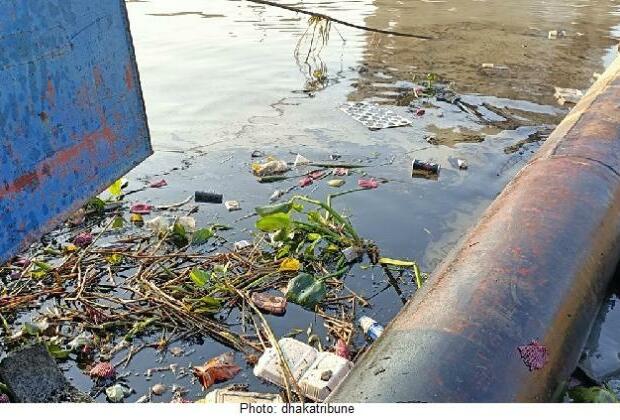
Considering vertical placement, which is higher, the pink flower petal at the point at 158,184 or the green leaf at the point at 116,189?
the green leaf at the point at 116,189

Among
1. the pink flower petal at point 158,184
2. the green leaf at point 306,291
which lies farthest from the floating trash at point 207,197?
the green leaf at point 306,291

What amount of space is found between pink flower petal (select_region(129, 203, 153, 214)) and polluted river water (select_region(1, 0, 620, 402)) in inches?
6.6

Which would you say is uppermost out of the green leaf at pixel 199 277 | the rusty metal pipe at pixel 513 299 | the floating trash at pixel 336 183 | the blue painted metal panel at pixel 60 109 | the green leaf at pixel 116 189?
the blue painted metal panel at pixel 60 109

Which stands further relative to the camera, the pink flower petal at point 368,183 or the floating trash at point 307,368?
the pink flower petal at point 368,183

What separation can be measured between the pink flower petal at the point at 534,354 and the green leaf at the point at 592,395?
0.57 meters

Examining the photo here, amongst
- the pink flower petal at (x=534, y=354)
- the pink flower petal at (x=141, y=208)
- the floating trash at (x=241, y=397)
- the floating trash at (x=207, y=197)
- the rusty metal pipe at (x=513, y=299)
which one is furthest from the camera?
the floating trash at (x=207, y=197)

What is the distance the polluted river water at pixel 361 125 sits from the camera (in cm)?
329

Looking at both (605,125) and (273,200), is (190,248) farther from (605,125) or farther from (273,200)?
(605,125)

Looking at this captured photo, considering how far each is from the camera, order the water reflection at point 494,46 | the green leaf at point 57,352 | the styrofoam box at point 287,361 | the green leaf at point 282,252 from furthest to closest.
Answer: the water reflection at point 494,46 → the green leaf at point 282,252 → the green leaf at point 57,352 → the styrofoam box at point 287,361

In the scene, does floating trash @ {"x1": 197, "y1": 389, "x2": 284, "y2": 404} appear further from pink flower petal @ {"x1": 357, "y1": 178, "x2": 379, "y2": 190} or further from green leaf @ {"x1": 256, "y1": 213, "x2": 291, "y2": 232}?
pink flower petal @ {"x1": 357, "y1": 178, "x2": 379, "y2": 190}

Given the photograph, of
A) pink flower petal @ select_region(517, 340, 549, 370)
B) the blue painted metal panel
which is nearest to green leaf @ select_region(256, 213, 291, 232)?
the blue painted metal panel

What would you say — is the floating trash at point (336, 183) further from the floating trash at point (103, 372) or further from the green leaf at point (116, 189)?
the floating trash at point (103, 372)

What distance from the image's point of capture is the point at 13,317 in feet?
9.56

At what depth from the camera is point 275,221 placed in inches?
134
